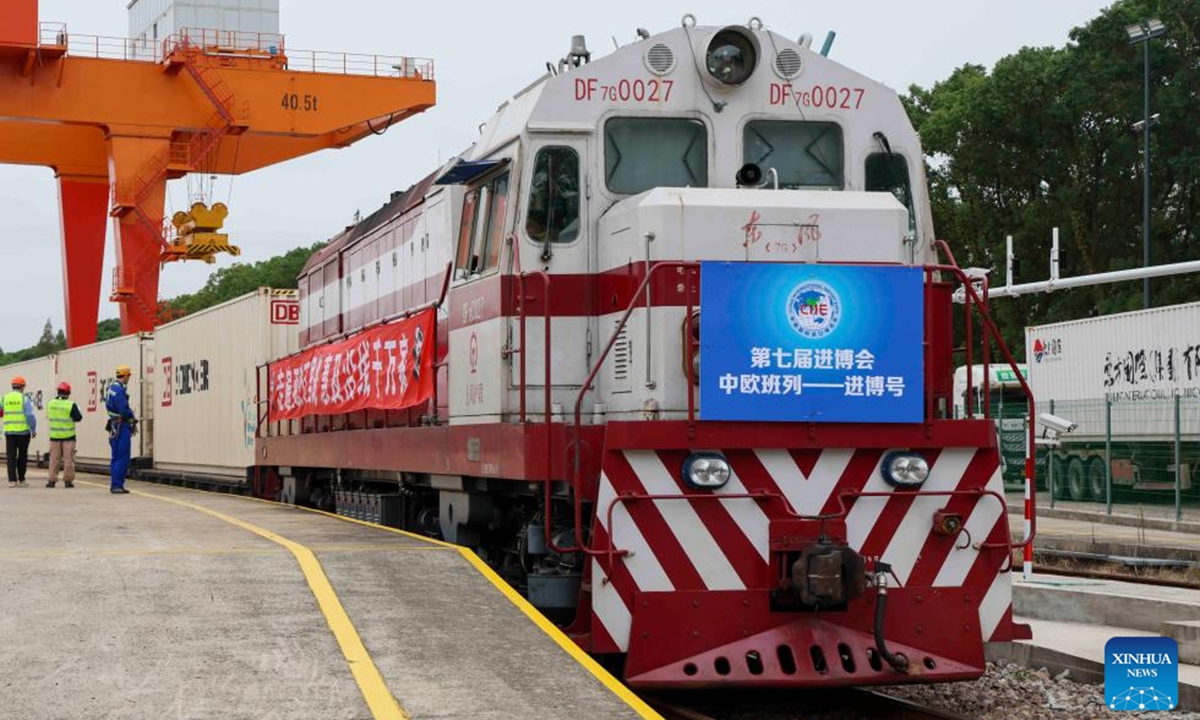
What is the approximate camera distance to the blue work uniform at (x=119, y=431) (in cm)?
1994

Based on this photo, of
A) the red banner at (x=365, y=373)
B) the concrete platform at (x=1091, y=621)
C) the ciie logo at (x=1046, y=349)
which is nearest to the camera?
the concrete platform at (x=1091, y=621)

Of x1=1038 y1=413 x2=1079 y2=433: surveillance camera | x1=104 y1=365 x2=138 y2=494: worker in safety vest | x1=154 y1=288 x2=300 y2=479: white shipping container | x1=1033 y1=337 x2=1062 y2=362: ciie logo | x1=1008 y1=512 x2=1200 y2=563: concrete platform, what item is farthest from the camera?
x1=1033 y1=337 x2=1062 y2=362: ciie logo

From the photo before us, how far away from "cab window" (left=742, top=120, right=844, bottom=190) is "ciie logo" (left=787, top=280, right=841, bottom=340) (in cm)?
115

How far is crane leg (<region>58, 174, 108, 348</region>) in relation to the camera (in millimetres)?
46500

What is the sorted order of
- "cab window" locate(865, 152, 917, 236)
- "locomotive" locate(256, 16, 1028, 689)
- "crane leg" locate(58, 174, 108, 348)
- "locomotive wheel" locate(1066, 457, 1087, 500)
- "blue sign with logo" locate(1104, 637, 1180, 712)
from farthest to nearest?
"crane leg" locate(58, 174, 108, 348), "locomotive wheel" locate(1066, 457, 1087, 500), "cab window" locate(865, 152, 917, 236), "locomotive" locate(256, 16, 1028, 689), "blue sign with logo" locate(1104, 637, 1180, 712)

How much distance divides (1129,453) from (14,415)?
676 inches

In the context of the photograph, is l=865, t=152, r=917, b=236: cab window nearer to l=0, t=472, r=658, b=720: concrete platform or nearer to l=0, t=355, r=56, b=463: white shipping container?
l=0, t=472, r=658, b=720: concrete platform

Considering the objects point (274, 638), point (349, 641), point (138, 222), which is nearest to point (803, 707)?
point (349, 641)

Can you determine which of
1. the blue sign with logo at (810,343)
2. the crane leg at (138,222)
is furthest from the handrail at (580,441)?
the crane leg at (138,222)

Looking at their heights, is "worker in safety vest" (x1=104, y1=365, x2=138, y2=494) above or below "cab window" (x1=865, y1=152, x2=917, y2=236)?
below

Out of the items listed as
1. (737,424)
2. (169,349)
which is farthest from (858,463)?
(169,349)

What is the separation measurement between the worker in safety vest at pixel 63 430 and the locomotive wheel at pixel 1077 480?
15.9m

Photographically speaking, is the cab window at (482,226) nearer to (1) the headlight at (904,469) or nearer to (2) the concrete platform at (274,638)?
(2) the concrete platform at (274,638)

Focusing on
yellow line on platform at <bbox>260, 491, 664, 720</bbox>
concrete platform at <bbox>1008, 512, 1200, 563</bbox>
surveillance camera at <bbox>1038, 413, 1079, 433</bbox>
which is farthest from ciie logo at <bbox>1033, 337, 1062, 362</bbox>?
yellow line on platform at <bbox>260, 491, 664, 720</bbox>
